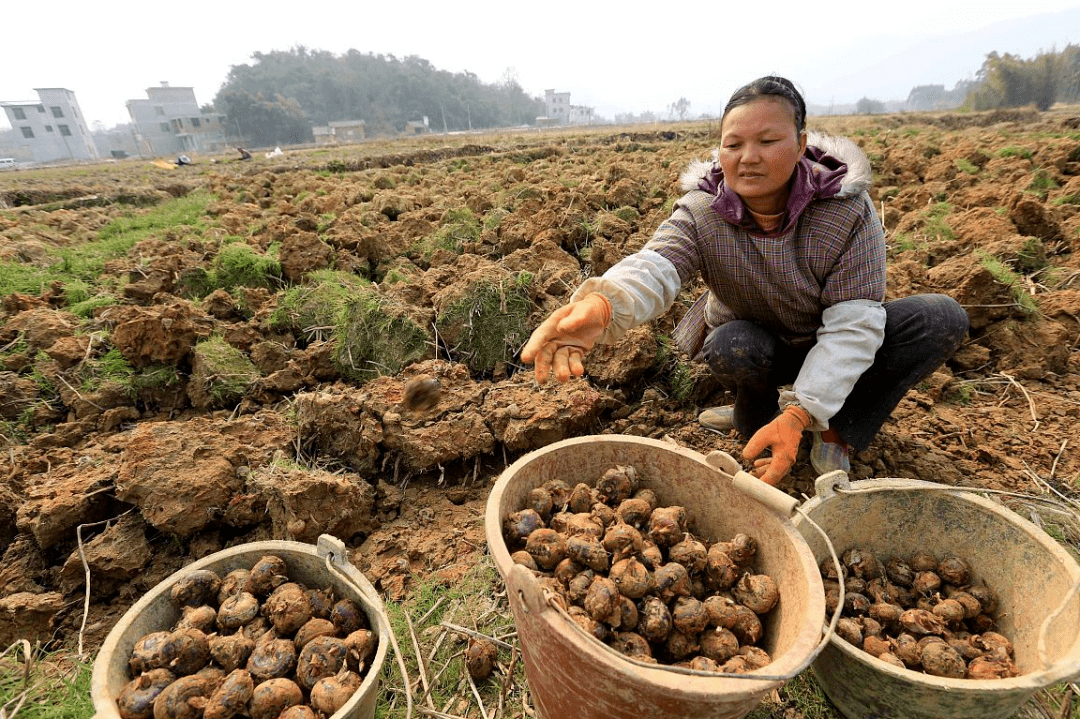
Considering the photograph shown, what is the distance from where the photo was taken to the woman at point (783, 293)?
1868 mm

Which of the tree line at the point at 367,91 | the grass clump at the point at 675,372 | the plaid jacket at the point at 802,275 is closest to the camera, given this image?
the plaid jacket at the point at 802,275

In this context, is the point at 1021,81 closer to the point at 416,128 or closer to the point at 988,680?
the point at 988,680

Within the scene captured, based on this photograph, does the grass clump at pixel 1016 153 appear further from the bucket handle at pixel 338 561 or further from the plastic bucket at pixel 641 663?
the bucket handle at pixel 338 561

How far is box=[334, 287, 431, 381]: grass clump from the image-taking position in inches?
131

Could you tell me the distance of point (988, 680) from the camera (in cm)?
136

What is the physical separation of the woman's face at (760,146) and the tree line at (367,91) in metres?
71.9

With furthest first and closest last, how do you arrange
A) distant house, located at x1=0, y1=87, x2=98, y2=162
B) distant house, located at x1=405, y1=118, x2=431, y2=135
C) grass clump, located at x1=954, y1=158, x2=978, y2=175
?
1. distant house, located at x1=405, y1=118, x2=431, y2=135
2. distant house, located at x1=0, y1=87, x2=98, y2=162
3. grass clump, located at x1=954, y1=158, x2=978, y2=175

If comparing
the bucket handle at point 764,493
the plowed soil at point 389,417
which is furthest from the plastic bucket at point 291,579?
the bucket handle at point 764,493

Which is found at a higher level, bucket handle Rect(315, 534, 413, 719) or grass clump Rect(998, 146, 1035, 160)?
grass clump Rect(998, 146, 1035, 160)

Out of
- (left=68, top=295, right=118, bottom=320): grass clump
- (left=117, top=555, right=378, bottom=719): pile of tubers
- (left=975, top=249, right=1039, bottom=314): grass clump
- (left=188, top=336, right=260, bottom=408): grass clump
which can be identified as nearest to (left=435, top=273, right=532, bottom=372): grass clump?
(left=188, top=336, right=260, bottom=408): grass clump

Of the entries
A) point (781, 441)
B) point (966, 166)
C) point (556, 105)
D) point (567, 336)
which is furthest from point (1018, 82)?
point (556, 105)

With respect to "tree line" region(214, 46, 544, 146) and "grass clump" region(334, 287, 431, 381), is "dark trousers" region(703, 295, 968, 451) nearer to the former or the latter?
"grass clump" region(334, 287, 431, 381)

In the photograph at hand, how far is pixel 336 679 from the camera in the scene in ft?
4.97

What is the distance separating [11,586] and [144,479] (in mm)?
686
